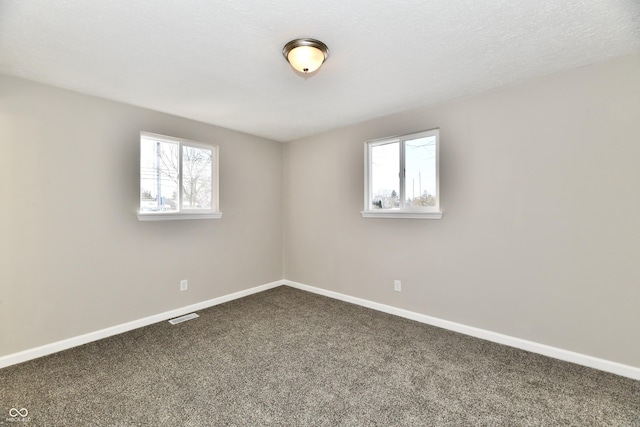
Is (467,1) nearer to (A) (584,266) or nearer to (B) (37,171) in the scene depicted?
(A) (584,266)

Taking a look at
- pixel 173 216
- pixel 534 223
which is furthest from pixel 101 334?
pixel 534 223

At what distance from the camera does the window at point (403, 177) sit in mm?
3108

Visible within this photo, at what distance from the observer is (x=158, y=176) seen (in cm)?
325

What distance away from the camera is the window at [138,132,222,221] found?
316 centimetres

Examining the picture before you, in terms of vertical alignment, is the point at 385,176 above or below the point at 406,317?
above

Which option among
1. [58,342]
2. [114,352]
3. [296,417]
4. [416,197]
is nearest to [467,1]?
[416,197]

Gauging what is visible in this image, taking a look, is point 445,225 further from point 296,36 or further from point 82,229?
point 82,229

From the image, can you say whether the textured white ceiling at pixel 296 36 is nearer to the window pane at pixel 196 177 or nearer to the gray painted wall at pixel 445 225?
the gray painted wall at pixel 445 225

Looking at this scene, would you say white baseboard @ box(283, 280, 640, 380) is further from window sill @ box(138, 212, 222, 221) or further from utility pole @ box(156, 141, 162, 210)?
utility pole @ box(156, 141, 162, 210)

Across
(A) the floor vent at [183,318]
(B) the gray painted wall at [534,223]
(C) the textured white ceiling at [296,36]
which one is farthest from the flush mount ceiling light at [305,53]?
(A) the floor vent at [183,318]

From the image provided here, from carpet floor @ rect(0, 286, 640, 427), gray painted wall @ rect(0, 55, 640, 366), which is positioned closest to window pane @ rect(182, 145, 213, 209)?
gray painted wall @ rect(0, 55, 640, 366)

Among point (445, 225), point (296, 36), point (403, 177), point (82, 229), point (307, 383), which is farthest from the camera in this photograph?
point (403, 177)

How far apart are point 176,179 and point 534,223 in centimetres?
381

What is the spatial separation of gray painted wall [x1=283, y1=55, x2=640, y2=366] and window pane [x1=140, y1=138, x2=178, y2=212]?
2.45m
